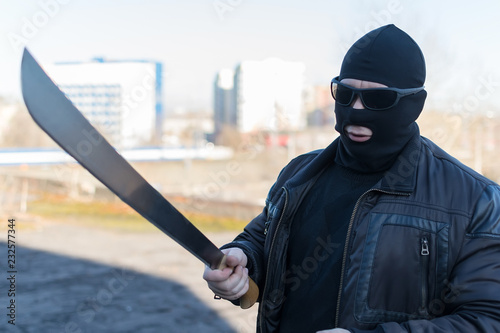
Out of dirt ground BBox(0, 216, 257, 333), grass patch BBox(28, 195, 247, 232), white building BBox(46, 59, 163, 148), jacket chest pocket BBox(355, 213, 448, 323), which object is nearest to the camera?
jacket chest pocket BBox(355, 213, 448, 323)

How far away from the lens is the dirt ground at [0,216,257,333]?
5.04 meters

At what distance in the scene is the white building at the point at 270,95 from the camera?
18.3m

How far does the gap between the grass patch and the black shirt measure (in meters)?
7.93

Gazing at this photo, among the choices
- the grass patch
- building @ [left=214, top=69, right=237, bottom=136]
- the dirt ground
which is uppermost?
building @ [left=214, top=69, right=237, bottom=136]

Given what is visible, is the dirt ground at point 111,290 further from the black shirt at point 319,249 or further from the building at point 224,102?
the building at point 224,102

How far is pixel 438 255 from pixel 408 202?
17 cm

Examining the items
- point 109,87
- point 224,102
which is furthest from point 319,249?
point 224,102

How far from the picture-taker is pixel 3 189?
14836mm

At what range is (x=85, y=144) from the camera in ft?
3.17

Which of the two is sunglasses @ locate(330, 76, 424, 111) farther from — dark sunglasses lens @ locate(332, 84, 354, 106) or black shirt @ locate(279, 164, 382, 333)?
black shirt @ locate(279, 164, 382, 333)

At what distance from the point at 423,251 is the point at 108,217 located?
11114mm

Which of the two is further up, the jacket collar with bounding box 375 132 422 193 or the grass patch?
the jacket collar with bounding box 375 132 422 193

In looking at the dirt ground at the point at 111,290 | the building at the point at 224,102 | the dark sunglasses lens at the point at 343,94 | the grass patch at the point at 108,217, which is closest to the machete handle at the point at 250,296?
the dark sunglasses lens at the point at 343,94

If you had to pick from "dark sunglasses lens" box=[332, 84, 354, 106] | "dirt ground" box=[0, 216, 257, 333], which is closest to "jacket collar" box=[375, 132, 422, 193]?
"dark sunglasses lens" box=[332, 84, 354, 106]
